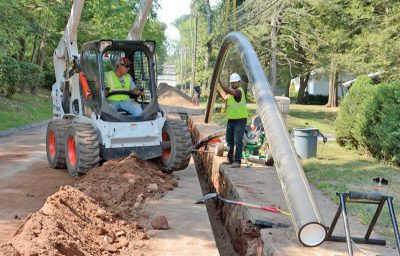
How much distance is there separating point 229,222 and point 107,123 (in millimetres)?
2935

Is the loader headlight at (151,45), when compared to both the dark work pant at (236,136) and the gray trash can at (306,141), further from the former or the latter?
the gray trash can at (306,141)

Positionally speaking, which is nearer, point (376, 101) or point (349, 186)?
point (349, 186)

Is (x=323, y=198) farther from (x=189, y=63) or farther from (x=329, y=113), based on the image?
(x=189, y=63)

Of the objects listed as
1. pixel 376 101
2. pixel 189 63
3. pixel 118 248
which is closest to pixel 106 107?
pixel 118 248

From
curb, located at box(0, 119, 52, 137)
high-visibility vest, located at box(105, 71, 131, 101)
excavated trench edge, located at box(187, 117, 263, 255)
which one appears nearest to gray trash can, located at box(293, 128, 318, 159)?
excavated trench edge, located at box(187, 117, 263, 255)

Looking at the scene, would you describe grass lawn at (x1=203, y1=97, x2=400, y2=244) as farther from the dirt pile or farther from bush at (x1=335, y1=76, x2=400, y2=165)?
the dirt pile

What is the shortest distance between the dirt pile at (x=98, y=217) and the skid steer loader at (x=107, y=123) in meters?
0.43

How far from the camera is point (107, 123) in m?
8.43

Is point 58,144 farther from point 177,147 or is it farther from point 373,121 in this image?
point 373,121

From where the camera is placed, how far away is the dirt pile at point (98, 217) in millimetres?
4461

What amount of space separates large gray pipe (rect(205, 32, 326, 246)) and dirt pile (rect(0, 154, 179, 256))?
1.84 metres

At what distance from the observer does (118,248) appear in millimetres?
5180

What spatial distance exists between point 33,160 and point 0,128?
5.70 meters

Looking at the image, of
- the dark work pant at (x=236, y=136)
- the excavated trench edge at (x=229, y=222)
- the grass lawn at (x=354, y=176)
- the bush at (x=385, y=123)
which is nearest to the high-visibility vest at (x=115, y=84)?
the dark work pant at (x=236, y=136)
